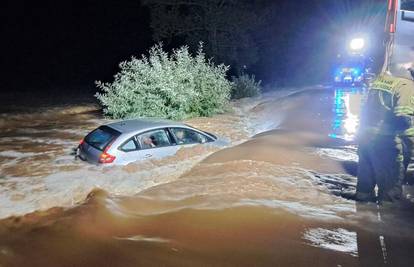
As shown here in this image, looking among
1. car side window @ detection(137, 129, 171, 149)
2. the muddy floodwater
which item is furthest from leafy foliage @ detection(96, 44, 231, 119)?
car side window @ detection(137, 129, 171, 149)

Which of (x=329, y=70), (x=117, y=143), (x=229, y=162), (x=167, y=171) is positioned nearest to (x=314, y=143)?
(x=229, y=162)

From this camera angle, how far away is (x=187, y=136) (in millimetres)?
10578

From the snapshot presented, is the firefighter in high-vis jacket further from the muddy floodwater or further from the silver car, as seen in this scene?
the silver car

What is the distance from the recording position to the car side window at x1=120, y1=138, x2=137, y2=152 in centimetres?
931

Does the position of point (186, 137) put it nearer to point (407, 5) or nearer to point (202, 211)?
point (202, 211)

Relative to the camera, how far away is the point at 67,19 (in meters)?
40.4

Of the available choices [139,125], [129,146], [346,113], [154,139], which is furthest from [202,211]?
[346,113]

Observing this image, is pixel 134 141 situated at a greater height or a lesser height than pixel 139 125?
lesser

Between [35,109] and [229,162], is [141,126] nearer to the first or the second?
[229,162]

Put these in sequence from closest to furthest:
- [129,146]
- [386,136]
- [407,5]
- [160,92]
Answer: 1. [386,136]
2. [407,5]
3. [129,146]
4. [160,92]

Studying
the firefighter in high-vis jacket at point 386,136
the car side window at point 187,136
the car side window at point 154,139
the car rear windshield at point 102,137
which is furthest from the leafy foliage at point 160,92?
the firefighter in high-vis jacket at point 386,136

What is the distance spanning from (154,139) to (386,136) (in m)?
5.04

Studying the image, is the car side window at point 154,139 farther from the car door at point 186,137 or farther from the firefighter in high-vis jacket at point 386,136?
the firefighter in high-vis jacket at point 386,136

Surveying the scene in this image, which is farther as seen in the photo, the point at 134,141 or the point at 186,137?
the point at 186,137
